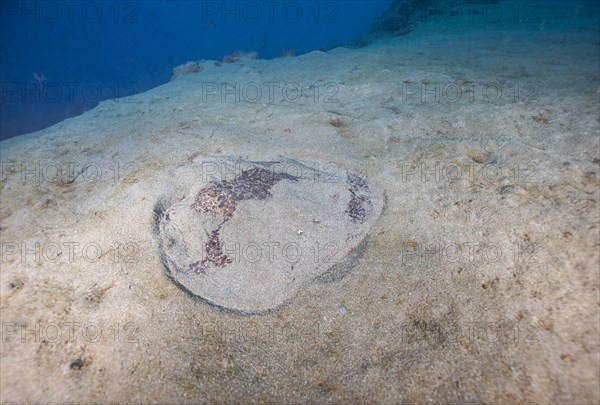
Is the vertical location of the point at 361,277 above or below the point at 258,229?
below

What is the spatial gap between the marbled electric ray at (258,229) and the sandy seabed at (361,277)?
7.8 inches

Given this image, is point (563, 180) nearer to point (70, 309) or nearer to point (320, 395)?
point (320, 395)

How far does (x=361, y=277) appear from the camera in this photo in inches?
126

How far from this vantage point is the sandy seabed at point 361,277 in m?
2.39

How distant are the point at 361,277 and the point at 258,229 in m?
1.36

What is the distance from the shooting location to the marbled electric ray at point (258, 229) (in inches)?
125

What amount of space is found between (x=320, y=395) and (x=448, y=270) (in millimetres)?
1827

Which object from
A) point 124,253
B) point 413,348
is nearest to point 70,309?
point 124,253

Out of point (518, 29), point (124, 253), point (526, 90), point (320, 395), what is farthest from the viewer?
point (518, 29)

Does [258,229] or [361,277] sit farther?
[258,229]

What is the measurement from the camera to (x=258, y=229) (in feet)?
11.8

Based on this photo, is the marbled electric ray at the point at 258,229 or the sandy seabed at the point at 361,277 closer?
the sandy seabed at the point at 361,277

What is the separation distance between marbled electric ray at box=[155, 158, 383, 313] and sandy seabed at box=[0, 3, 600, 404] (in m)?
0.20

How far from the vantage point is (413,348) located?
2588 millimetres
